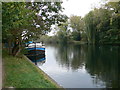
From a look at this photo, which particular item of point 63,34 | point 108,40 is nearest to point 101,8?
point 108,40

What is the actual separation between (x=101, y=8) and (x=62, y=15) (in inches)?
802

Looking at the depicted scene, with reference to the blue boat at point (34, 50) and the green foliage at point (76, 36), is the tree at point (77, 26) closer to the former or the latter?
the green foliage at point (76, 36)

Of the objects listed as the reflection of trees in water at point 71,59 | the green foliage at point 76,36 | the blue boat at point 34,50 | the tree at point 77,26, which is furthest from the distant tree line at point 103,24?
the green foliage at point 76,36

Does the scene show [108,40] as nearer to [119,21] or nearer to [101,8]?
[119,21]

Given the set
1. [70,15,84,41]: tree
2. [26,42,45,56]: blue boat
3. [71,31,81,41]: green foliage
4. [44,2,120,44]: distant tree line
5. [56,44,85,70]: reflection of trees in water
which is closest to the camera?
[56,44,85,70]: reflection of trees in water

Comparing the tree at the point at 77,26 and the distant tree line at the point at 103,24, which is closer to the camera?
the distant tree line at the point at 103,24

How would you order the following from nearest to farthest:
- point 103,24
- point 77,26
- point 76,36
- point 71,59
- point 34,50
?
point 71,59
point 34,50
point 103,24
point 77,26
point 76,36

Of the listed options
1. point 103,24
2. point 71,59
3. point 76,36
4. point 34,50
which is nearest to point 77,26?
point 76,36

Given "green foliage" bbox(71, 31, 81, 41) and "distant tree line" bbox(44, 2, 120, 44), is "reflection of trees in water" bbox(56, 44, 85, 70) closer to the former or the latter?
"distant tree line" bbox(44, 2, 120, 44)

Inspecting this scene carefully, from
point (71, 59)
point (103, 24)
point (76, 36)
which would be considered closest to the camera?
point (71, 59)

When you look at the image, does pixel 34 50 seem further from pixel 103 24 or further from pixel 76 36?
pixel 76 36

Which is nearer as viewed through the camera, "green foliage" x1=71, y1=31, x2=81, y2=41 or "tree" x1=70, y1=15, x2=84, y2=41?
"tree" x1=70, y1=15, x2=84, y2=41

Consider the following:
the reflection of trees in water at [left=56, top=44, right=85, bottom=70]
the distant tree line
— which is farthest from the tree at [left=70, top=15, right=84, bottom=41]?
the reflection of trees in water at [left=56, top=44, right=85, bottom=70]

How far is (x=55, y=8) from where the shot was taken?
823cm
